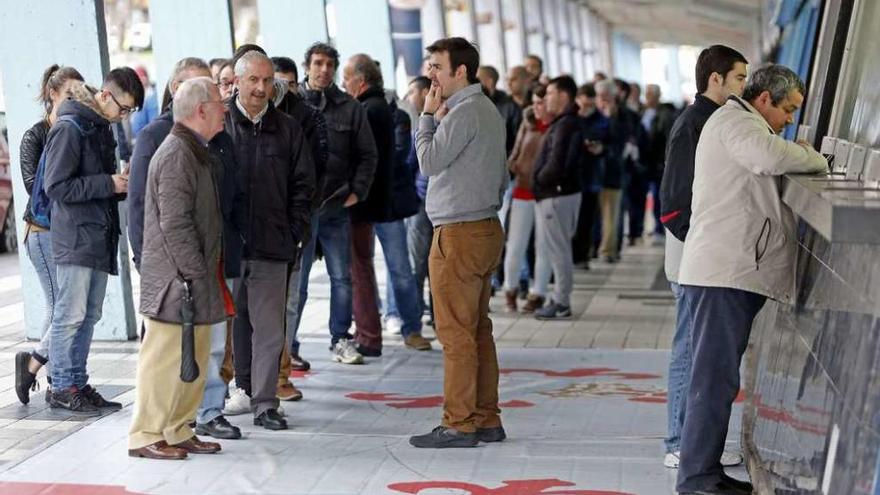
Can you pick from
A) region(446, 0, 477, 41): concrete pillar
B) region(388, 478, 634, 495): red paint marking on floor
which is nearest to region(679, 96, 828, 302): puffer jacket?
region(388, 478, 634, 495): red paint marking on floor

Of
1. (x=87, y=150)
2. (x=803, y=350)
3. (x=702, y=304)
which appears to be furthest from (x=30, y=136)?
(x=803, y=350)

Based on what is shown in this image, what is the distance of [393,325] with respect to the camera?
35.1ft

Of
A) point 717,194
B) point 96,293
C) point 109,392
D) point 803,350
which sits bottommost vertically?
point 109,392

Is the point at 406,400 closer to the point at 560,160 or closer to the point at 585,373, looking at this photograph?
the point at 585,373

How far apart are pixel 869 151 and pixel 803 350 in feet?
2.57

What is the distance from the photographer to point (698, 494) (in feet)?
18.5

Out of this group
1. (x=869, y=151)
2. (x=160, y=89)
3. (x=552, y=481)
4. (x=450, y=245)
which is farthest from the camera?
(x=160, y=89)

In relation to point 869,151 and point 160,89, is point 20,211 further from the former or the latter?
point 869,151

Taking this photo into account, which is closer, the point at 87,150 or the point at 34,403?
the point at 87,150

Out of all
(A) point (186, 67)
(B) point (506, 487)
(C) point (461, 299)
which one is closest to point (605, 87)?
(A) point (186, 67)

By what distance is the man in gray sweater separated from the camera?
671cm

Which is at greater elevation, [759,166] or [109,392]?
[759,166]

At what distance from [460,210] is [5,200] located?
4.17 meters

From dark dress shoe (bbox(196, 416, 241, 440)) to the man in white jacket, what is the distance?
2.20 m
